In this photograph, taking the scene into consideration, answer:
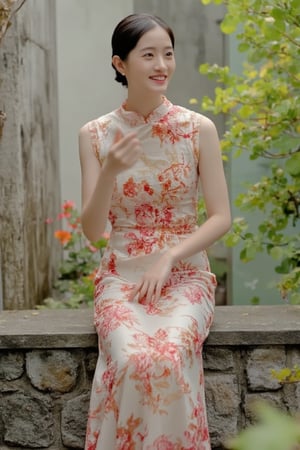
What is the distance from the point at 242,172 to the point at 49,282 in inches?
54.0

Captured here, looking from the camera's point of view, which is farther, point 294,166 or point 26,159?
point 26,159

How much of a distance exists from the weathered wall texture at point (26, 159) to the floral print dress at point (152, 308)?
1465 millimetres

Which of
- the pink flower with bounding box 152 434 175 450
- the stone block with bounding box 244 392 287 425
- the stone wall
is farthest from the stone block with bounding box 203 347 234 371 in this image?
the pink flower with bounding box 152 434 175 450

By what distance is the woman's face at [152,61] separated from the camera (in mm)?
2025

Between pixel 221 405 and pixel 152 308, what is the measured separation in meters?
0.45

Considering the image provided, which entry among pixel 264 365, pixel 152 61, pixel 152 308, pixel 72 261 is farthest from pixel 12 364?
pixel 72 261

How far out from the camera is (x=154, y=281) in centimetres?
198

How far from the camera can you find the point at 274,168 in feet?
11.1

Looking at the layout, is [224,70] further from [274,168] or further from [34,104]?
[34,104]

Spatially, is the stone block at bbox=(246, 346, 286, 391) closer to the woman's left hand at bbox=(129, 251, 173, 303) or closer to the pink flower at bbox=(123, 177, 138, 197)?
the woman's left hand at bbox=(129, 251, 173, 303)

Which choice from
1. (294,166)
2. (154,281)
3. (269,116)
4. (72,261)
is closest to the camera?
(154,281)

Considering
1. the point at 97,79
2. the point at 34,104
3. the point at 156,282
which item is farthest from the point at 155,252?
the point at 97,79

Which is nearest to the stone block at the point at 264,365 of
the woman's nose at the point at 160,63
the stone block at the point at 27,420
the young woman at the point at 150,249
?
the young woman at the point at 150,249

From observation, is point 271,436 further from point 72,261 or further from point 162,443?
point 72,261
